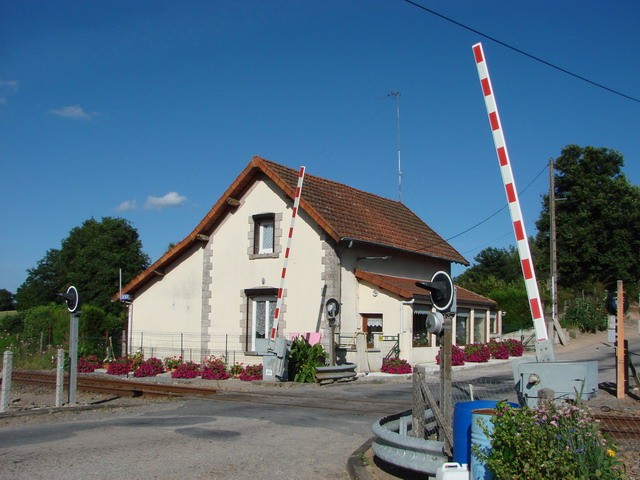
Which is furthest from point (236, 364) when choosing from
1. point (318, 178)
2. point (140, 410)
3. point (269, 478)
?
point (269, 478)

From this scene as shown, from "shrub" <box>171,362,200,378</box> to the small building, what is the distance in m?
1.59

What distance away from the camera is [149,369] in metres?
23.3

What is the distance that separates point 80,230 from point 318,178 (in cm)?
4914

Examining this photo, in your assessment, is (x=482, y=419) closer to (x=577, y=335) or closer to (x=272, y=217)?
(x=272, y=217)

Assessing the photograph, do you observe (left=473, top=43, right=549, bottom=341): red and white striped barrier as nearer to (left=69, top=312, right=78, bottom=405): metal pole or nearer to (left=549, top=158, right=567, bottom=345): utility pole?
(left=69, top=312, right=78, bottom=405): metal pole

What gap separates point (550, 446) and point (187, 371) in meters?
18.7

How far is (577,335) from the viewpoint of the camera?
36344 millimetres

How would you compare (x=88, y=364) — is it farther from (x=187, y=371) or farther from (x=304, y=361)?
(x=304, y=361)

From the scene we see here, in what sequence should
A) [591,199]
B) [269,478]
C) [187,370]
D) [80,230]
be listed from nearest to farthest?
[269,478]
[187,370]
[591,199]
[80,230]

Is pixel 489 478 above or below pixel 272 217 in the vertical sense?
below

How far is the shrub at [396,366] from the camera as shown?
21.0m

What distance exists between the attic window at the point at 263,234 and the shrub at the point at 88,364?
7.73 metres

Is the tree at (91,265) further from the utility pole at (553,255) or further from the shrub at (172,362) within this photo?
the utility pole at (553,255)

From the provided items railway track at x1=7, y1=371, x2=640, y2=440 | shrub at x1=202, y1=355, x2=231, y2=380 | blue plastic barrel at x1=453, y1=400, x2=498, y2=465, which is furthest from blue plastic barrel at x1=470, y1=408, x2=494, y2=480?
shrub at x1=202, y1=355, x2=231, y2=380
